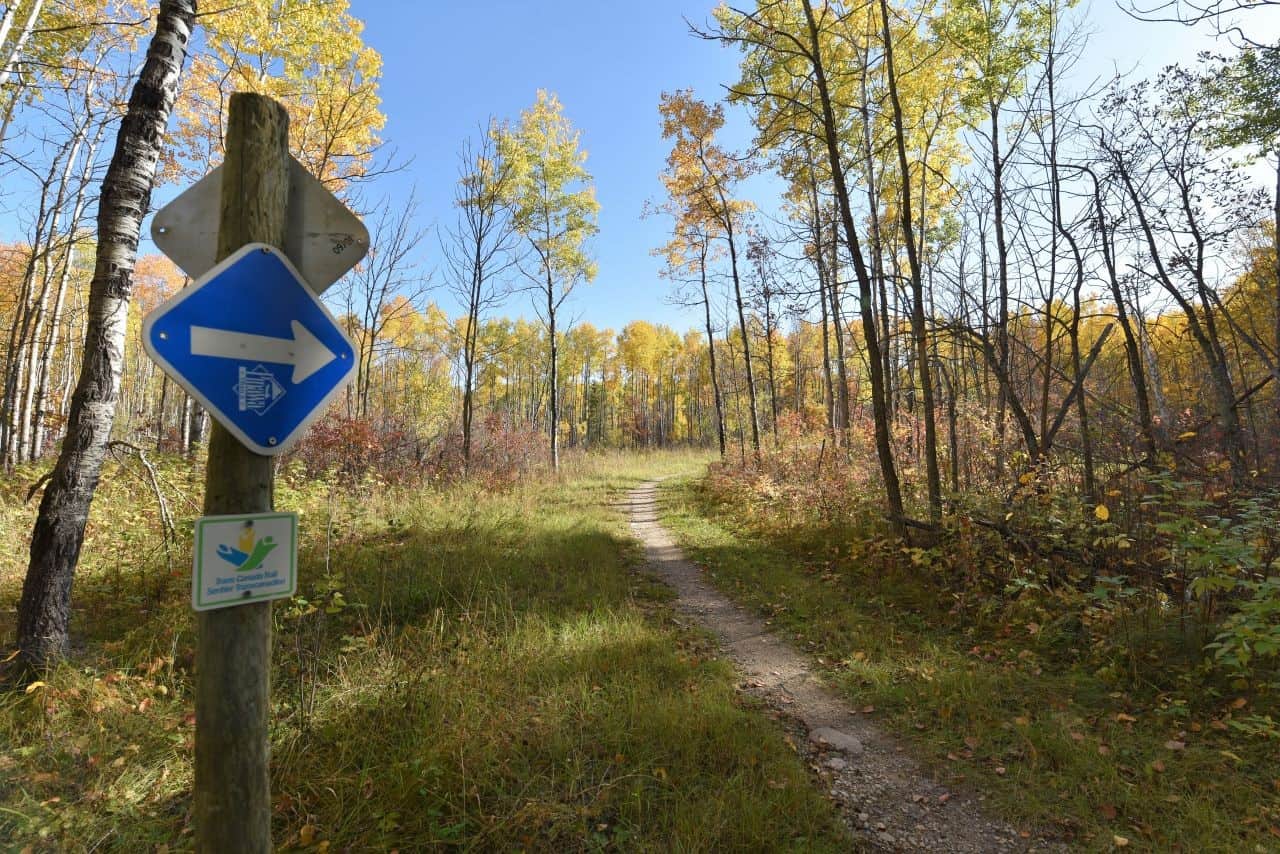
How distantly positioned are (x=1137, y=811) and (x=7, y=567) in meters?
9.10

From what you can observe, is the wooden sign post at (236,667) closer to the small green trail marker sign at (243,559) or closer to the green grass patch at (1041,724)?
the small green trail marker sign at (243,559)

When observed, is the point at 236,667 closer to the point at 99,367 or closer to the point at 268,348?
the point at 268,348

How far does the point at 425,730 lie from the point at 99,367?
3.33m

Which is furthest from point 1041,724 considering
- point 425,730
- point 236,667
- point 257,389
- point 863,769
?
point 257,389

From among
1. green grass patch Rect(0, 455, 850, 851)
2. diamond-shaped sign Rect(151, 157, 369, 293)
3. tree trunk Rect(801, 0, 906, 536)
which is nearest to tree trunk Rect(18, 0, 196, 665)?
green grass patch Rect(0, 455, 850, 851)

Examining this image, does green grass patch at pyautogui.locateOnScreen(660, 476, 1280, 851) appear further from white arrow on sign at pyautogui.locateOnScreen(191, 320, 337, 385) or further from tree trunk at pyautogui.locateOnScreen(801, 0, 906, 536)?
white arrow on sign at pyautogui.locateOnScreen(191, 320, 337, 385)

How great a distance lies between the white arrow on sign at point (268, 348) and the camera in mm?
1298

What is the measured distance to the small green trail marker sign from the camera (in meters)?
1.23

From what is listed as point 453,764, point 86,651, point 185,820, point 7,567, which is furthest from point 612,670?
point 7,567

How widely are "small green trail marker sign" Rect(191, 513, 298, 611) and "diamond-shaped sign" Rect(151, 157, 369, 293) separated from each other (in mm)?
772

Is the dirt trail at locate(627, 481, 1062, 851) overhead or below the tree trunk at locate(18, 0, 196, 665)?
below

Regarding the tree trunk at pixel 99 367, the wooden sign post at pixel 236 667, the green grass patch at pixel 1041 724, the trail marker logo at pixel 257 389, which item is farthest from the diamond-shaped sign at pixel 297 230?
the green grass patch at pixel 1041 724

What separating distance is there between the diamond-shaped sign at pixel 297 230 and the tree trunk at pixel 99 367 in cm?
286

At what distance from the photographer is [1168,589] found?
488 cm
